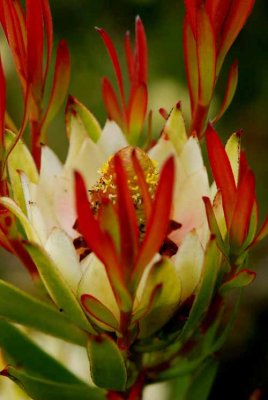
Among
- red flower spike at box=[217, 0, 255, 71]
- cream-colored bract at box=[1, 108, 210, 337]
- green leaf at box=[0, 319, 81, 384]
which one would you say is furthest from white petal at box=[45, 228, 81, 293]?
red flower spike at box=[217, 0, 255, 71]

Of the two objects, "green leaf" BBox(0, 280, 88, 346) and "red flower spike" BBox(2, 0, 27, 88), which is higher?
"red flower spike" BBox(2, 0, 27, 88)

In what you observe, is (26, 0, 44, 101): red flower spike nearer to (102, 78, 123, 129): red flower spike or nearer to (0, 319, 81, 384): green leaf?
(102, 78, 123, 129): red flower spike

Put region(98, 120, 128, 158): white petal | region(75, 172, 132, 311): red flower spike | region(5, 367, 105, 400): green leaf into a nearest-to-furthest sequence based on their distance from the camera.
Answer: region(75, 172, 132, 311): red flower spike, region(5, 367, 105, 400): green leaf, region(98, 120, 128, 158): white petal

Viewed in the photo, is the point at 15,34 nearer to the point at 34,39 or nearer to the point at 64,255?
the point at 34,39

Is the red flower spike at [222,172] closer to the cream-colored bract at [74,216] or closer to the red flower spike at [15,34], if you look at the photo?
the cream-colored bract at [74,216]

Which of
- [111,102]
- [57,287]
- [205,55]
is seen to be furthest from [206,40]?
[57,287]

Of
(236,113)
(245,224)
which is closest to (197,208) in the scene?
(245,224)

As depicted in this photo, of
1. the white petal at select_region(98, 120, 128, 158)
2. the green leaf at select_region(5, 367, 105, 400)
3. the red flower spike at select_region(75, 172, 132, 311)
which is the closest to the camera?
the red flower spike at select_region(75, 172, 132, 311)
